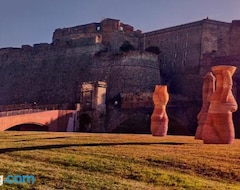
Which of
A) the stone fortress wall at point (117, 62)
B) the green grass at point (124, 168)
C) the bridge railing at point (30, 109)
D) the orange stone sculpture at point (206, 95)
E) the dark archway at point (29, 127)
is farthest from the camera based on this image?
the stone fortress wall at point (117, 62)

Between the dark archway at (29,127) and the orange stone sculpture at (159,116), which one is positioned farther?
the dark archway at (29,127)

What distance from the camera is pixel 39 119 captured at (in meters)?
29.3

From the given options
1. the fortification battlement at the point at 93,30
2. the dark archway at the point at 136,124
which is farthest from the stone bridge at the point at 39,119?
the fortification battlement at the point at 93,30

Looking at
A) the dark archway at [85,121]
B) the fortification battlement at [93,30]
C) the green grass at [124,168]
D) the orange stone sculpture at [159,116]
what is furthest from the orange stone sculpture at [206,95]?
the fortification battlement at [93,30]

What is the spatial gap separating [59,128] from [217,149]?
21.2 m

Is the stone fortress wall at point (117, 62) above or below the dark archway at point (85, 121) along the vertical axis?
above

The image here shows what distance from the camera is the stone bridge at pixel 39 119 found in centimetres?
2677

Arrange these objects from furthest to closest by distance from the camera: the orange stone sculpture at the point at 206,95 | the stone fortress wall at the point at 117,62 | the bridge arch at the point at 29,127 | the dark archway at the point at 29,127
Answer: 1. the stone fortress wall at the point at 117,62
2. the dark archway at the point at 29,127
3. the bridge arch at the point at 29,127
4. the orange stone sculpture at the point at 206,95

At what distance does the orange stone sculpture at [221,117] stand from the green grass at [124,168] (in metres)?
2.23

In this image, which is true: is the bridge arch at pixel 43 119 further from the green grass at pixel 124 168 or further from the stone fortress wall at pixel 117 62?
the green grass at pixel 124 168

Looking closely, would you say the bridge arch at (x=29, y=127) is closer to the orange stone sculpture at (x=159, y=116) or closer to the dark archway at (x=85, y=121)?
the dark archway at (x=85, y=121)

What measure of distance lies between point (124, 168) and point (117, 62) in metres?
34.8

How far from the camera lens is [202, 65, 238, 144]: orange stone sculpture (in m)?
13.2

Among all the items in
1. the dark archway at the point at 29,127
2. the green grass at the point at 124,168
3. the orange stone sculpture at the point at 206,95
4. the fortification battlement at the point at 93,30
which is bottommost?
the dark archway at the point at 29,127
